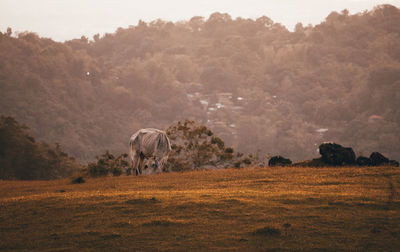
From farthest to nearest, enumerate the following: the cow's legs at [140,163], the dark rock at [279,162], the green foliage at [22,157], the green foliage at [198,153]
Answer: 1. the green foliage at [22,157]
2. the green foliage at [198,153]
3. the dark rock at [279,162]
4. the cow's legs at [140,163]

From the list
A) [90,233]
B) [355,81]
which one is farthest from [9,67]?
[90,233]

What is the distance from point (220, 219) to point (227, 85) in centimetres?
11966

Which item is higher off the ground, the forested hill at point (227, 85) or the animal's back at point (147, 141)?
the forested hill at point (227, 85)

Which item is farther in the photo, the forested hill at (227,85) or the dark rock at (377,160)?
the forested hill at (227,85)

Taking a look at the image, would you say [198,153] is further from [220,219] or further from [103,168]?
[220,219]

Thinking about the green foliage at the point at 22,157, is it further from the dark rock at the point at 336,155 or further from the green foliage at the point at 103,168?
the dark rock at the point at 336,155

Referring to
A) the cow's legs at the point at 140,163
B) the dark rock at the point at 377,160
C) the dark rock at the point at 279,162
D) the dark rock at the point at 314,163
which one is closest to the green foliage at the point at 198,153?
the dark rock at the point at 279,162

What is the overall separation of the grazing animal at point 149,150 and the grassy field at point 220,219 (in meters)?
5.72

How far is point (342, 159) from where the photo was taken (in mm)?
20594

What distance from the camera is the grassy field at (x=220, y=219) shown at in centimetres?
938

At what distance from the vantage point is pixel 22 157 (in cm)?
3972

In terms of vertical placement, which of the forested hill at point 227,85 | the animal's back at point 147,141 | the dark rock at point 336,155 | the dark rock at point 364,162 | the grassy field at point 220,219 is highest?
the forested hill at point 227,85

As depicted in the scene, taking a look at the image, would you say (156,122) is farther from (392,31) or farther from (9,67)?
(392,31)

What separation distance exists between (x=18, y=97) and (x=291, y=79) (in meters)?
69.4
